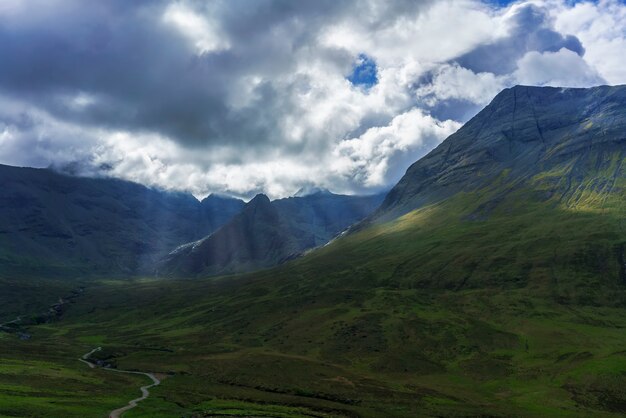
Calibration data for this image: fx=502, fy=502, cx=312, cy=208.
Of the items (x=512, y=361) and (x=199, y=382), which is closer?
(x=199, y=382)

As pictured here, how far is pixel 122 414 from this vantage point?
90250 millimetres

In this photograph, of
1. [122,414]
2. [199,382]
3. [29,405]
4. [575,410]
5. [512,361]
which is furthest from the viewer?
[512,361]

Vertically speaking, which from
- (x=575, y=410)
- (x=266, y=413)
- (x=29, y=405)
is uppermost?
(x=29, y=405)

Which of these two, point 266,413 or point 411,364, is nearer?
point 266,413

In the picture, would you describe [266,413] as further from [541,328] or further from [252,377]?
[541,328]

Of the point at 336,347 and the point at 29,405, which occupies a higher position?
the point at 29,405

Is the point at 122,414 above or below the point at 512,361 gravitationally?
above

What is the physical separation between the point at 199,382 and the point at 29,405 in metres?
59.1

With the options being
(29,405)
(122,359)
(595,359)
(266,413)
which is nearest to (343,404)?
(266,413)

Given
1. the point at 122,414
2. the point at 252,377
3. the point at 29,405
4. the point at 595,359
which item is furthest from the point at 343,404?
the point at 595,359

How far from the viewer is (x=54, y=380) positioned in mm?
119188

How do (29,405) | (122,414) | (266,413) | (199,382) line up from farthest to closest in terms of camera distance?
(199,382)
(266,413)
(122,414)
(29,405)

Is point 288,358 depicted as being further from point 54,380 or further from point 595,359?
point 595,359

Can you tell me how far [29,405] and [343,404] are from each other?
2521 inches
